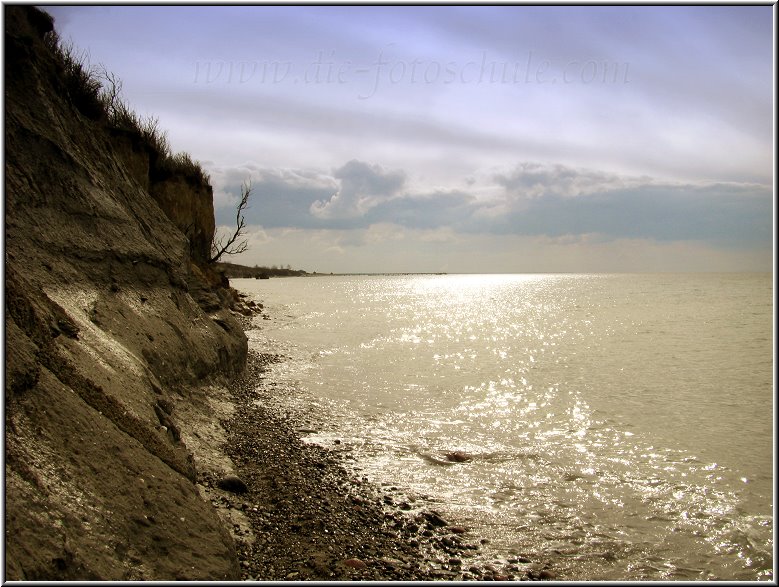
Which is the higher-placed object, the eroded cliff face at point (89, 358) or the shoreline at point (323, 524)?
the eroded cliff face at point (89, 358)

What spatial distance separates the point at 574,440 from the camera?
29.8 ft

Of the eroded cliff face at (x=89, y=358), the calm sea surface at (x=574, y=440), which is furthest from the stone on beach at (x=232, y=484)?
the calm sea surface at (x=574, y=440)

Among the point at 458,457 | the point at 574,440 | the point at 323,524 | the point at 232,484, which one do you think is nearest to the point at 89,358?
the point at 232,484

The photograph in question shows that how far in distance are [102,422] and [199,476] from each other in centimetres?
210

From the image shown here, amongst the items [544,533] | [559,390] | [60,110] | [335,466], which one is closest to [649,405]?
[559,390]

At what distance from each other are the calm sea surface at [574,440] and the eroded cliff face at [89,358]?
3.19 m

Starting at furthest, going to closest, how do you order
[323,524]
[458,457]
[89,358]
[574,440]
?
[574,440] < [458,457] < [323,524] < [89,358]

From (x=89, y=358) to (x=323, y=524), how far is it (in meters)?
3.18

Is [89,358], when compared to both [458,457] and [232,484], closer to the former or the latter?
[232,484]

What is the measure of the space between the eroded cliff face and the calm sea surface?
3.19 m

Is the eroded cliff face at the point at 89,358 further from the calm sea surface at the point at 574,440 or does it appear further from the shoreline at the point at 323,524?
the calm sea surface at the point at 574,440

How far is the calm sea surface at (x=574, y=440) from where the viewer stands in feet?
18.8

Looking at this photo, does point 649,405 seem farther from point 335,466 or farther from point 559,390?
point 335,466

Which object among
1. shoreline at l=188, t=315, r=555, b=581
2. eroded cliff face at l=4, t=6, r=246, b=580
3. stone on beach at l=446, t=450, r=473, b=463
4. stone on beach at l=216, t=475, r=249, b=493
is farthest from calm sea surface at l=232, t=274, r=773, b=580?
eroded cliff face at l=4, t=6, r=246, b=580
